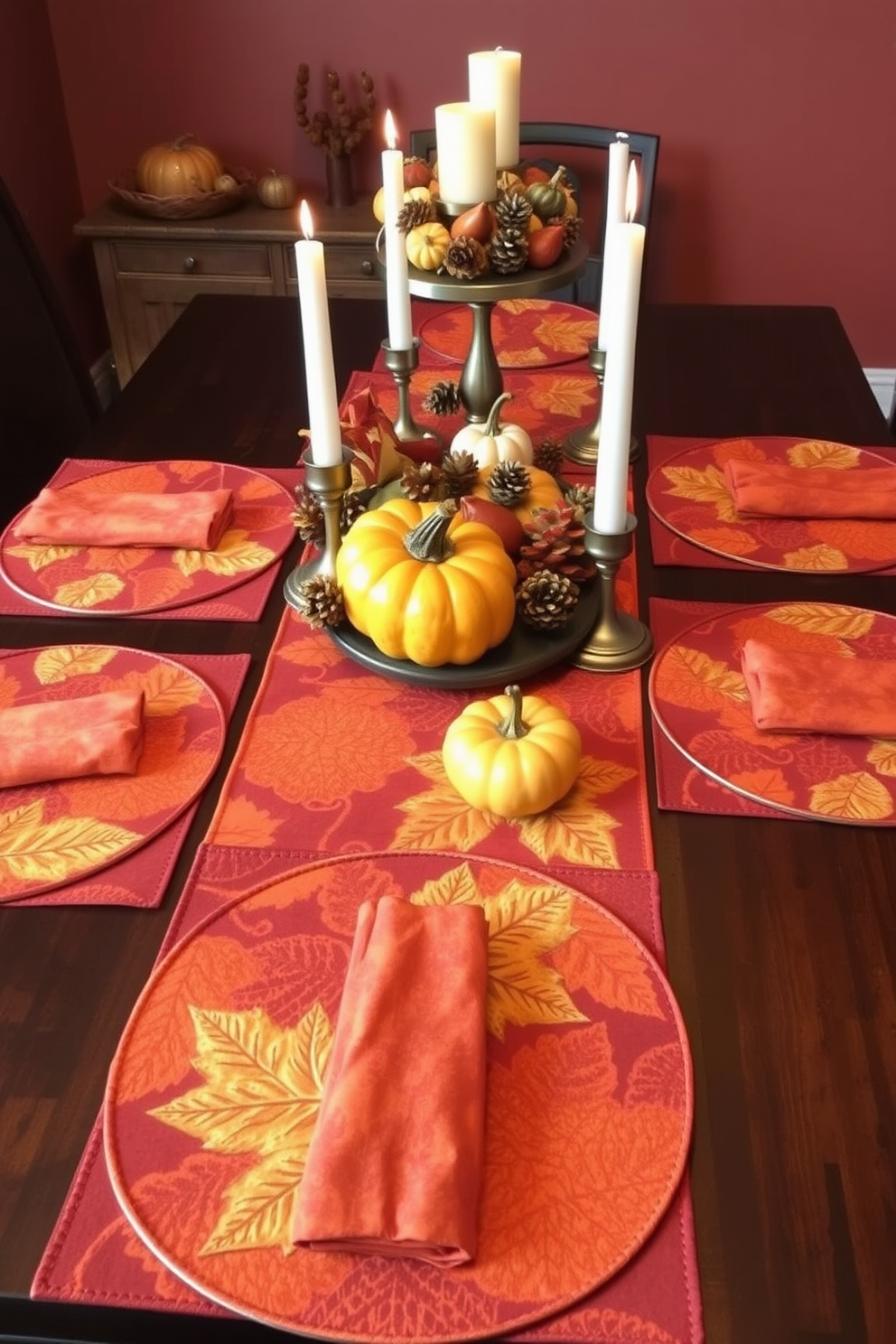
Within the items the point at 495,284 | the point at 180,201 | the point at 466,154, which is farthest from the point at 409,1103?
Answer: the point at 180,201

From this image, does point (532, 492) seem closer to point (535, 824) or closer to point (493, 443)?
point (493, 443)

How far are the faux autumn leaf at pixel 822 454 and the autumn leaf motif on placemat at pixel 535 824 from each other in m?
0.64

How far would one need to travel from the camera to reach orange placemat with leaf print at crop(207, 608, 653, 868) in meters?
0.84

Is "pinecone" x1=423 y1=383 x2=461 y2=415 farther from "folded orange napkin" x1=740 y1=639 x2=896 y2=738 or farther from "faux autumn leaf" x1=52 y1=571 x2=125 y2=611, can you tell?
"folded orange napkin" x1=740 y1=639 x2=896 y2=738

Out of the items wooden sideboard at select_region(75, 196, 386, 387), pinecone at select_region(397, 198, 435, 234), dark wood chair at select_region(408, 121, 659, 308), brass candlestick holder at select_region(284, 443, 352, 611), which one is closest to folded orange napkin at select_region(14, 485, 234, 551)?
brass candlestick holder at select_region(284, 443, 352, 611)

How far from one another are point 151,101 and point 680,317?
1.71 m

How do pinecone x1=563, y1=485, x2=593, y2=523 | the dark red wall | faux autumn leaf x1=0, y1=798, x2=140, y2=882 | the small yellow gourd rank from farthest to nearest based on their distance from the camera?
the dark red wall < the small yellow gourd < pinecone x1=563, y1=485, x2=593, y2=523 < faux autumn leaf x1=0, y1=798, x2=140, y2=882

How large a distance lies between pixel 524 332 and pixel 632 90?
1.30 meters

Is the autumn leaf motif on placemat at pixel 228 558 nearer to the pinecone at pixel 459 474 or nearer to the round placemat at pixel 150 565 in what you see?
the round placemat at pixel 150 565

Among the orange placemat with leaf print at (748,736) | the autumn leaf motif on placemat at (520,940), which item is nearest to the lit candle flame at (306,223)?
the orange placemat with leaf print at (748,736)

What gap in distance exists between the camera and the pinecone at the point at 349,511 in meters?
1.07

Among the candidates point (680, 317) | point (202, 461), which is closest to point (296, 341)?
point (202, 461)

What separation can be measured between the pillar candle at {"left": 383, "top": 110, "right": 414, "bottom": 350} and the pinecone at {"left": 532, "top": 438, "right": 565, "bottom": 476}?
22cm

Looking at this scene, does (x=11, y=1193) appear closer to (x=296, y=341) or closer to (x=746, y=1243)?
(x=746, y=1243)
